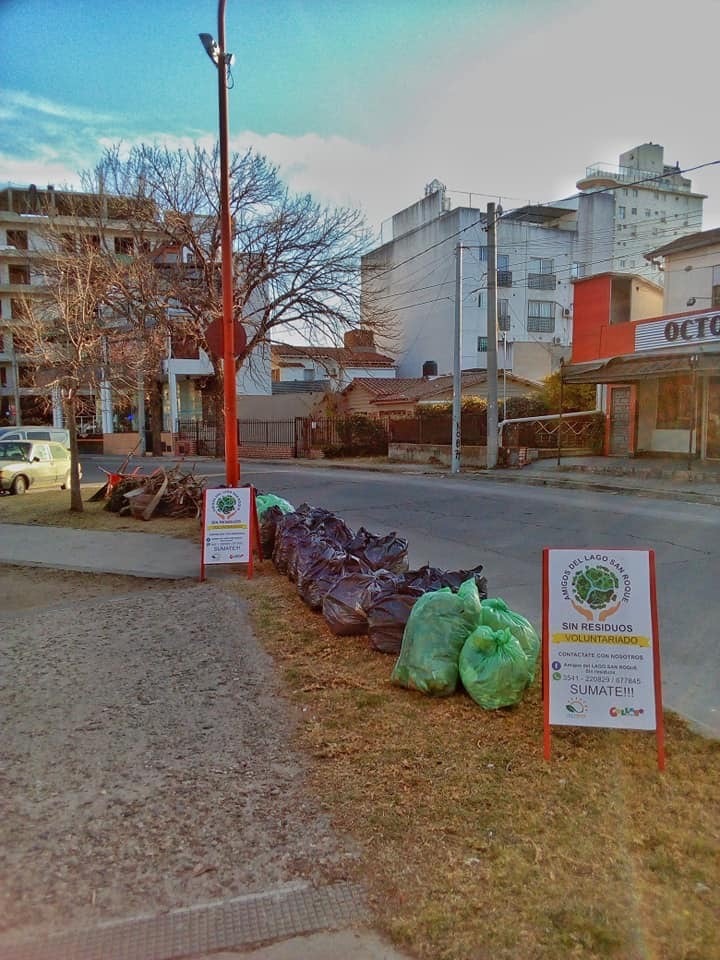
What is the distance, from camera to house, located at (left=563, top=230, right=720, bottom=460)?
19672 millimetres

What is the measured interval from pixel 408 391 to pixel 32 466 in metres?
20.5

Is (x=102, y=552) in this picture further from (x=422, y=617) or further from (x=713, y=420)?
(x=713, y=420)

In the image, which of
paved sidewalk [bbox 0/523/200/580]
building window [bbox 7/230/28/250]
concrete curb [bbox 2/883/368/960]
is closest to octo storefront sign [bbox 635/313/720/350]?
paved sidewalk [bbox 0/523/200/580]

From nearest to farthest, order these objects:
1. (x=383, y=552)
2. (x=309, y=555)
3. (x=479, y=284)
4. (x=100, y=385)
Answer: (x=383, y=552) → (x=309, y=555) → (x=100, y=385) → (x=479, y=284)

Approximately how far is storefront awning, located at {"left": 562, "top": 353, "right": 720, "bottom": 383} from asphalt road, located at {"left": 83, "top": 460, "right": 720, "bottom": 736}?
198 inches

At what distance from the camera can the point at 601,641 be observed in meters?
3.49

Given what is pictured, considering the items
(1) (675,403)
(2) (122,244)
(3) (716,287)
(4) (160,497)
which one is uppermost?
(2) (122,244)

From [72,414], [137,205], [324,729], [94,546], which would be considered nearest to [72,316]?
[72,414]

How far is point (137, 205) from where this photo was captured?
21.6 m

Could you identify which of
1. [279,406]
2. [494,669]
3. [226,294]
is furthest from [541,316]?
[494,669]

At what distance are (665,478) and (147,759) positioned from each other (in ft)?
55.2

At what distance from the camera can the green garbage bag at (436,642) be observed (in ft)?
14.1

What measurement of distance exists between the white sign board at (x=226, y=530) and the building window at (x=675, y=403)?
17.1m

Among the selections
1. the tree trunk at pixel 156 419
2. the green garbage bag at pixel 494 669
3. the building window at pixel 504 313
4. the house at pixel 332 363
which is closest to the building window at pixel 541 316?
the building window at pixel 504 313
